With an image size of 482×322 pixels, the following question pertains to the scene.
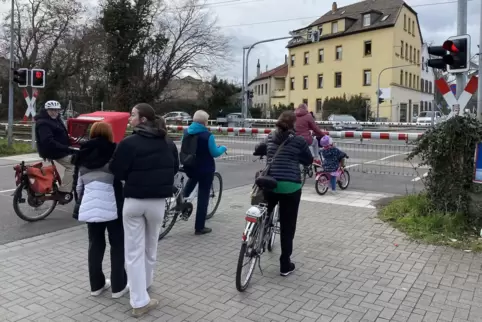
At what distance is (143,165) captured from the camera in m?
3.90

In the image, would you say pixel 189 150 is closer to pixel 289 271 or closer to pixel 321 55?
pixel 289 271

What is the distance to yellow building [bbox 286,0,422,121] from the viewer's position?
50.8 metres

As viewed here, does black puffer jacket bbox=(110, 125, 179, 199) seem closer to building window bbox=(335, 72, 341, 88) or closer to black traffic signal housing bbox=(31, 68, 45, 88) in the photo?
black traffic signal housing bbox=(31, 68, 45, 88)

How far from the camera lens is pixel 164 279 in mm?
4855

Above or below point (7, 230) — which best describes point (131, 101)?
above

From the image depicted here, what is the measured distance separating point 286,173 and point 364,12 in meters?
52.8

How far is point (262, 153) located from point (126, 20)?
3262 cm

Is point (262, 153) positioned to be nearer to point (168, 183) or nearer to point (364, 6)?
point (168, 183)

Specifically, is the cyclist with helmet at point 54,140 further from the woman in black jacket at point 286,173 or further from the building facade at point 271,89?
the building facade at point 271,89

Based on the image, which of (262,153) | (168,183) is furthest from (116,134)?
(168,183)

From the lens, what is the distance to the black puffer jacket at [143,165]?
3881mm

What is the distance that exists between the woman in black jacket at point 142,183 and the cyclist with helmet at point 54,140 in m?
3.53

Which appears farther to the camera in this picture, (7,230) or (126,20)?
(126,20)

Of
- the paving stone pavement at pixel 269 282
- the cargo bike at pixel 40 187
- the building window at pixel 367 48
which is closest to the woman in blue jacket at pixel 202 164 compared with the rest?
the paving stone pavement at pixel 269 282
